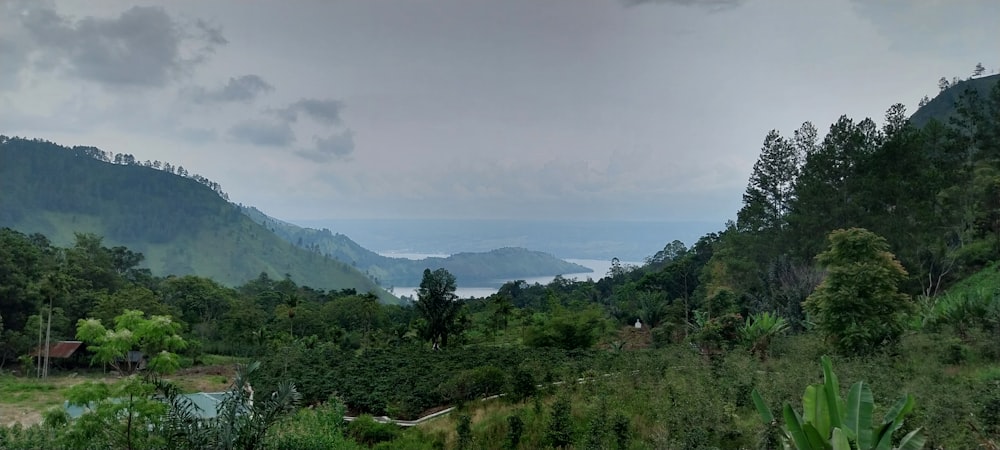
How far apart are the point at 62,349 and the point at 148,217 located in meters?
99.0

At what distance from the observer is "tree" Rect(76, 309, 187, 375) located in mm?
6715

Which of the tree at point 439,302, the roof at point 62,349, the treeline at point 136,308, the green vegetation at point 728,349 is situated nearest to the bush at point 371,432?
the green vegetation at point 728,349

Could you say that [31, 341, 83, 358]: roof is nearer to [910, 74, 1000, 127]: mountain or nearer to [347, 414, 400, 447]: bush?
[347, 414, 400, 447]: bush

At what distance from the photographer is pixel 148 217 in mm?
113250

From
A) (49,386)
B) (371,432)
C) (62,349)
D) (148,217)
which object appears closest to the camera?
(371,432)

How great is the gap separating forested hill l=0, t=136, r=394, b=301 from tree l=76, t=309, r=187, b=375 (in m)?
91.9

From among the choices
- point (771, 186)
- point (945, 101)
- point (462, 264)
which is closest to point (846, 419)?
point (771, 186)

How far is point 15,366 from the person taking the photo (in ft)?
93.2

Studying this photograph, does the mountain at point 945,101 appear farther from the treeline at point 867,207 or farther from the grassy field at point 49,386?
the grassy field at point 49,386

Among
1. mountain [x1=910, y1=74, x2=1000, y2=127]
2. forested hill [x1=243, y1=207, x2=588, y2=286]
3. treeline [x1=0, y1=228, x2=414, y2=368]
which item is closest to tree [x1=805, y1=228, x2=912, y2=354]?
treeline [x1=0, y1=228, x2=414, y2=368]

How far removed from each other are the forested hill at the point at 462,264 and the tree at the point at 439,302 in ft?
451

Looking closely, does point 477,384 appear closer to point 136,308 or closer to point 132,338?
point 132,338

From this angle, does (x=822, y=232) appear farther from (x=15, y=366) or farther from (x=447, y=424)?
(x=15, y=366)

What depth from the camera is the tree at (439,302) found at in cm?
2233
